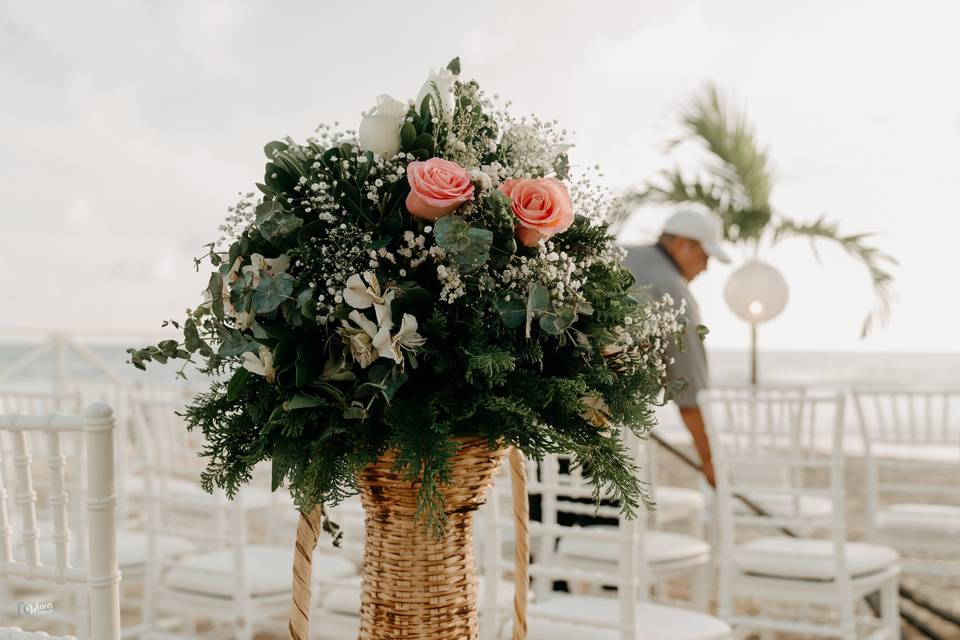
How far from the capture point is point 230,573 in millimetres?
2283

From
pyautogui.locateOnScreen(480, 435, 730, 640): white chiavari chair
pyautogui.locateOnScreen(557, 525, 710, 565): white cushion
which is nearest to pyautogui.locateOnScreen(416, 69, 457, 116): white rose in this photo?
pyautogui.locateOnScreen(480, 435, 730, 640): white chiavari chair

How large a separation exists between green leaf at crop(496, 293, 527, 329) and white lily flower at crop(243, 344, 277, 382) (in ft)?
0.77

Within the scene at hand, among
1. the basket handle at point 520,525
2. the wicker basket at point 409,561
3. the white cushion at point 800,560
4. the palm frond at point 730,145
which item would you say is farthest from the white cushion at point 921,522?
the wicker basket at point 409,561

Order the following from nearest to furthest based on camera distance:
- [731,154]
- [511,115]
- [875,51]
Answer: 1. [511,115]
2. [731,154]
3. [875,51]

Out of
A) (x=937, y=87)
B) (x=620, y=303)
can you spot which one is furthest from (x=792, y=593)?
(x=937, y=87)

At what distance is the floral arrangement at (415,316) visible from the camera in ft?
2.72

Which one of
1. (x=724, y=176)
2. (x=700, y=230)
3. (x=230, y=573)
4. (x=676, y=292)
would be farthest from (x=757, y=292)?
(x=230, y=573)

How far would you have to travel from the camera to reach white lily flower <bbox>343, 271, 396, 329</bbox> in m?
0.81

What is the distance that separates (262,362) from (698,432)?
245 centimetres

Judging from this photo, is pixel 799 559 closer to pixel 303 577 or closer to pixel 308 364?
pixel 303 577

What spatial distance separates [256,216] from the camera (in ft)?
2.96

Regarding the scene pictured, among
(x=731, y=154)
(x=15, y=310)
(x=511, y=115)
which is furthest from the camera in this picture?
(x=15, y=310)

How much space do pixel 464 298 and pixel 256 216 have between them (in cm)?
24

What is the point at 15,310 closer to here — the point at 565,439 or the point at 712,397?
the point at 712,397
